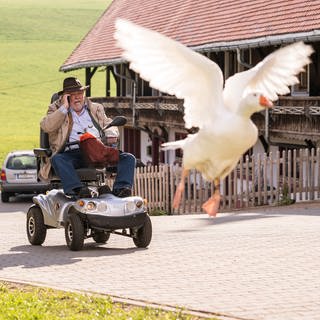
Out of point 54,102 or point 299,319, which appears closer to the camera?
point 299,319

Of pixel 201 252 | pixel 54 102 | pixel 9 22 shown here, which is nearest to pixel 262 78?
pixel 54 102

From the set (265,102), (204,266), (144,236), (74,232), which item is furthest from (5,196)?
(265,102)

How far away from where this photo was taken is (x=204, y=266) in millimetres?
11867

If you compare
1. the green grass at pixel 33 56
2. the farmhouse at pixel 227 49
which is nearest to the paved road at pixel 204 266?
the farmhouse at pixel 227 49

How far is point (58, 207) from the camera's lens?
13953 mm

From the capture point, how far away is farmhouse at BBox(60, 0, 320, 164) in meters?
14.3

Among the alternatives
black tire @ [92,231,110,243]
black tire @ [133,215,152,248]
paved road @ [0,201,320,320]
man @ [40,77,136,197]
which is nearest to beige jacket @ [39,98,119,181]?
man @ [40,77,136,197]

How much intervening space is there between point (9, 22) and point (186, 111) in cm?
10730

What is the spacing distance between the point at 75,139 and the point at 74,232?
11.9 feet

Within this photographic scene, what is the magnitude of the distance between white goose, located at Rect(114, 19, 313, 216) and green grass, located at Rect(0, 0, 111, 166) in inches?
2306

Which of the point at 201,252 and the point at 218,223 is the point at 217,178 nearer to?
the point at 201,252

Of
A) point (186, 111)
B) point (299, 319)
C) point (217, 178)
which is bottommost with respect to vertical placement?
point (299, 319)

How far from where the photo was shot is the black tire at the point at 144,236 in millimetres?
13780

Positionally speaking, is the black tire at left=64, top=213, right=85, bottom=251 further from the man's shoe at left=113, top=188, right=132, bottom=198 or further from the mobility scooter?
the man's shoe at left=113, top=188, right=132, bottom=198
